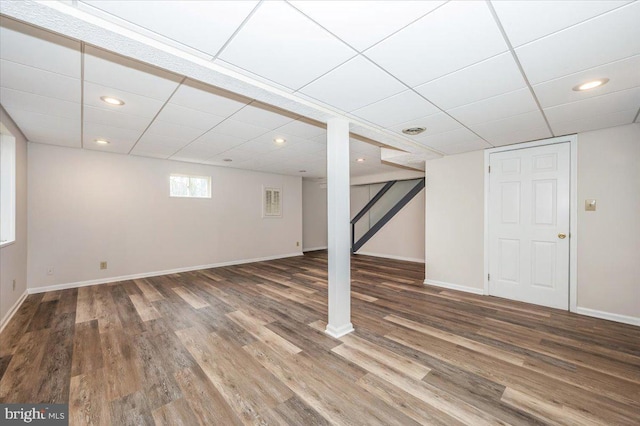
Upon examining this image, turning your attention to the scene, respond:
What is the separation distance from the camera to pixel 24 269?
13.0 feet

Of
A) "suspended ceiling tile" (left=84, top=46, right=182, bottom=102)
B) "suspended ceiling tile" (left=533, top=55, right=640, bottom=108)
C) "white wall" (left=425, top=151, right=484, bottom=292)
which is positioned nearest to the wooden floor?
"white wall" (left=425, top=151, right=484, bottom=292)

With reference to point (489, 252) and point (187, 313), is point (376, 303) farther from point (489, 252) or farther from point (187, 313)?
point (187, 313)

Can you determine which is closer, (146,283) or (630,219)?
(630,219)

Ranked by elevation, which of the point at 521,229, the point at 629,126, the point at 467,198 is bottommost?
the point at 521,229

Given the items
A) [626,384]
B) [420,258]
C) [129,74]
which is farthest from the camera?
[420,258]

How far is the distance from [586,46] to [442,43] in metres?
0.92

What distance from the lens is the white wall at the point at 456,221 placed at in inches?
166

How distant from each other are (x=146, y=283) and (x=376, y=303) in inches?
165

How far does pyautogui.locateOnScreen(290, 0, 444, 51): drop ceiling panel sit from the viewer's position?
1312 millimetres

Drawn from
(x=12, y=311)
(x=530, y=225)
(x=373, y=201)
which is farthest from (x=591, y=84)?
(x=12, y=311)

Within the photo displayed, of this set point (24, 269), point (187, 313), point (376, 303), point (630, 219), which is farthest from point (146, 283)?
point (630, 219)

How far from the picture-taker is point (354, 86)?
7.05 feet

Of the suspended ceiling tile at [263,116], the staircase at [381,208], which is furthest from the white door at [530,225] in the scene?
the suspended ceiling tile at [263,116]

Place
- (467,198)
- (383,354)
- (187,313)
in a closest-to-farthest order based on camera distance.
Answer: (383,354)
(187,313)
(467,198)
